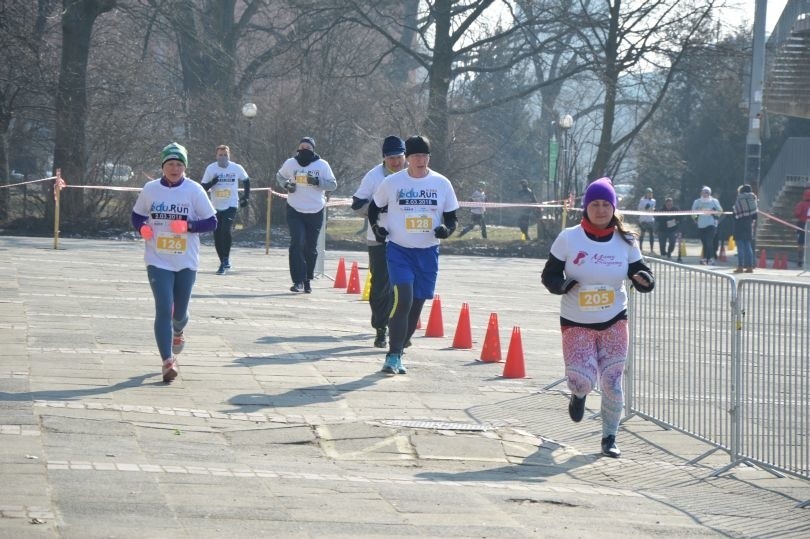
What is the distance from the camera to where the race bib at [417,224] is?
433 inches

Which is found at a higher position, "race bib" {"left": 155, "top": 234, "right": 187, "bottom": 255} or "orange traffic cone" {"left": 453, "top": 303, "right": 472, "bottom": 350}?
"race bib" {"left": 155, "top": 234, "right": 187, "bottom": 255}

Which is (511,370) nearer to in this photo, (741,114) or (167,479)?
(167,479)

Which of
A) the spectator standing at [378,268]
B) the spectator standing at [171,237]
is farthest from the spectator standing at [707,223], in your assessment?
the spectator standing at [171,237]

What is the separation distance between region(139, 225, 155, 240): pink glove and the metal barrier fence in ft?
11.5

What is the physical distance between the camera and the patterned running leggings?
28.1ft

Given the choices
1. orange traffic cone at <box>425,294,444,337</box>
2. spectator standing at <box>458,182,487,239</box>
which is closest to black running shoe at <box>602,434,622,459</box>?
orange traffic cone at <box>425,294,444,337</box>

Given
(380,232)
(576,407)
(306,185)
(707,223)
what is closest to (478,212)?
(707,223)

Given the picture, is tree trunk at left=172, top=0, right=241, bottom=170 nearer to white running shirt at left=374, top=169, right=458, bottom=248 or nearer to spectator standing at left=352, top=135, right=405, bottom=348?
spectator standing at left=352, top=135, right=405, bottom=348

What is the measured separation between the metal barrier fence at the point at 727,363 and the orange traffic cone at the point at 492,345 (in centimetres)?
229

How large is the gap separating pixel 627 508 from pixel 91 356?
17.1 ft

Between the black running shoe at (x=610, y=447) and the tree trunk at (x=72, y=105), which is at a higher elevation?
the tree trunk at (x=72, y=105)

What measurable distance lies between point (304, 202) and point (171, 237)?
702 cm

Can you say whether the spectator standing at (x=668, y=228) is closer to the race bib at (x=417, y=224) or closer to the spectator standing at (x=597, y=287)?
the race bib at (x=417, y=224)

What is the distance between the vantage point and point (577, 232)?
8570 millimetres
